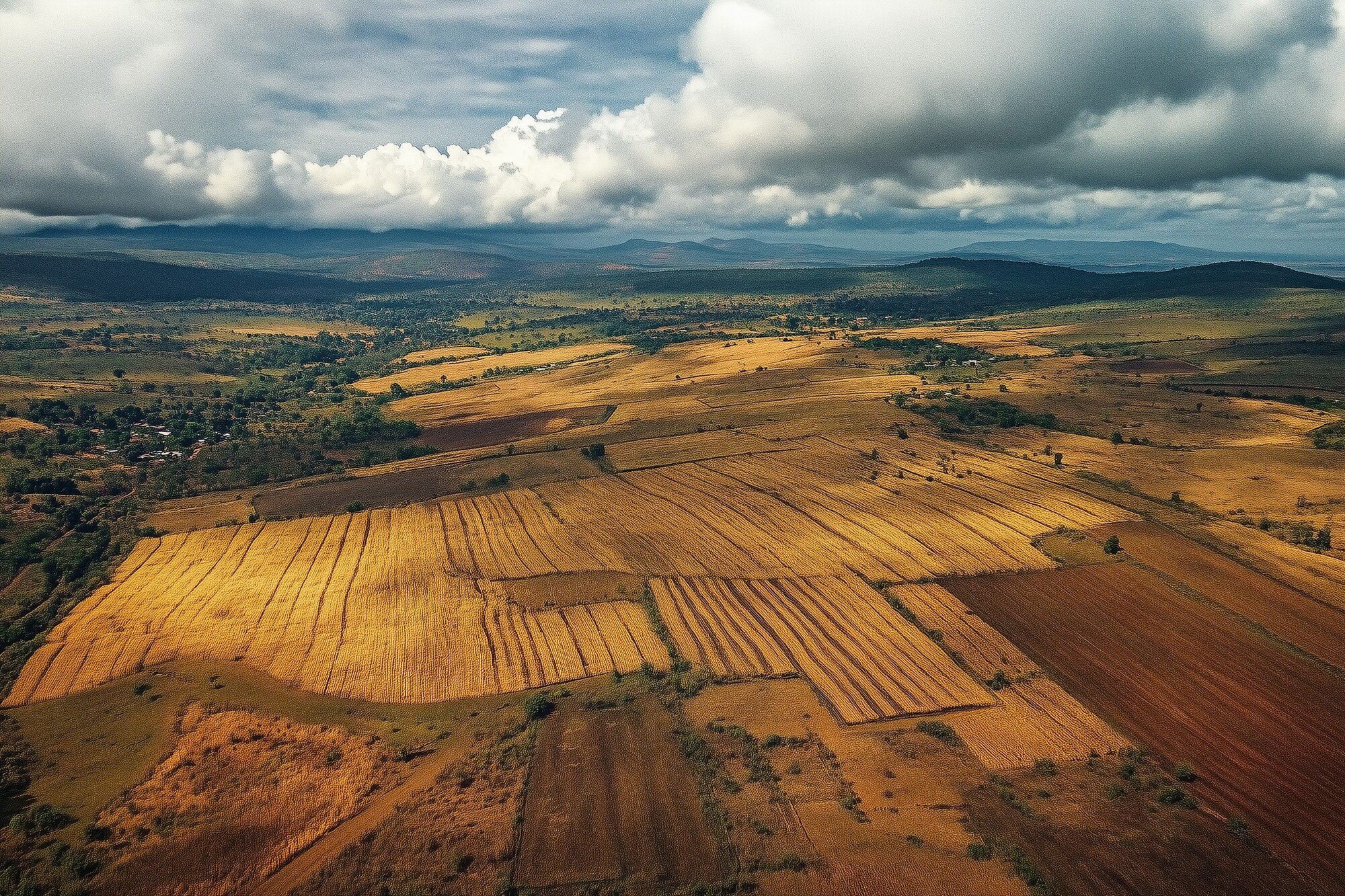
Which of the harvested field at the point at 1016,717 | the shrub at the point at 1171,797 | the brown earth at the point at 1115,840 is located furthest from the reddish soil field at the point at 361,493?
the shrub at the point at 1171,797

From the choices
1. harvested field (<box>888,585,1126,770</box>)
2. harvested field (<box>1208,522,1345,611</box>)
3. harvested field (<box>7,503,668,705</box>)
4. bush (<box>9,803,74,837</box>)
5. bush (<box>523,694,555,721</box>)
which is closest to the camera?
bush (<box>9,803,74,837</box>)

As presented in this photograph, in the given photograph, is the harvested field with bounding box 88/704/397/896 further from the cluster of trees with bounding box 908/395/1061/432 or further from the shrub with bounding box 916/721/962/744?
the cluster of trees with bounding box 908/395/1061/432

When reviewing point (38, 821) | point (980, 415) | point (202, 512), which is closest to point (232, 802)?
point (38, 821)

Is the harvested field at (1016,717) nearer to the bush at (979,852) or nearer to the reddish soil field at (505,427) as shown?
the bush at (979,852)

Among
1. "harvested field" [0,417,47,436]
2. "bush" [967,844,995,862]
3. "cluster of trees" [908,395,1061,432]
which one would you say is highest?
Answer: "cluster of trees" [908,395,1061,432]

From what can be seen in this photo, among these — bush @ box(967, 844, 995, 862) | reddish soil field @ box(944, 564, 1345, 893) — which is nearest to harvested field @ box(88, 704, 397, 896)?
bush @ box(967, 844, 995, 862)
